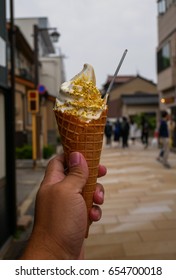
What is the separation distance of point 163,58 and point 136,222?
55.5ft

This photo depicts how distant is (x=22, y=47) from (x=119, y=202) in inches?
697

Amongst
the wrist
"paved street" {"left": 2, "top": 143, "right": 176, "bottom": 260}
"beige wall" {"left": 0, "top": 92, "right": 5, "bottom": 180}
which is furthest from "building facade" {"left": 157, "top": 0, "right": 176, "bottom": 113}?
the wrist

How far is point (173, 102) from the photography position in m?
19.1

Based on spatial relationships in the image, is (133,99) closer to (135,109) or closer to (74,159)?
(135,109)

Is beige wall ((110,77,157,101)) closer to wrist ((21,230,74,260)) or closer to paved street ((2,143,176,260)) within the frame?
paved street ((2,143,176,260))

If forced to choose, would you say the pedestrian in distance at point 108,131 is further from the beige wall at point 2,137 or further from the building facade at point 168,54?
the beige wall at point 2,137

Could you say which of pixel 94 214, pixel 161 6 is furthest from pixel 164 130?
pixel 161 6

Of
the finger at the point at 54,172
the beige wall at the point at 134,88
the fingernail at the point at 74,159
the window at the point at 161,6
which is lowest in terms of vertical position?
the finger at the point at 54,172

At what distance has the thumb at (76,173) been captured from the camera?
1825 mm

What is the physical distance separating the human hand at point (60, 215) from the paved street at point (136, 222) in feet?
8.96

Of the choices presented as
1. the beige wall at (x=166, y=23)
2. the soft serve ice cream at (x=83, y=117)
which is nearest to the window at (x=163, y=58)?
the beige wall at (x=166, y=23)

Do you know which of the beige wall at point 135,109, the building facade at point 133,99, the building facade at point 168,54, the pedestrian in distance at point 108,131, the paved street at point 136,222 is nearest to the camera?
the paved street at point 136,222

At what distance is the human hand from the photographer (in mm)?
1694
